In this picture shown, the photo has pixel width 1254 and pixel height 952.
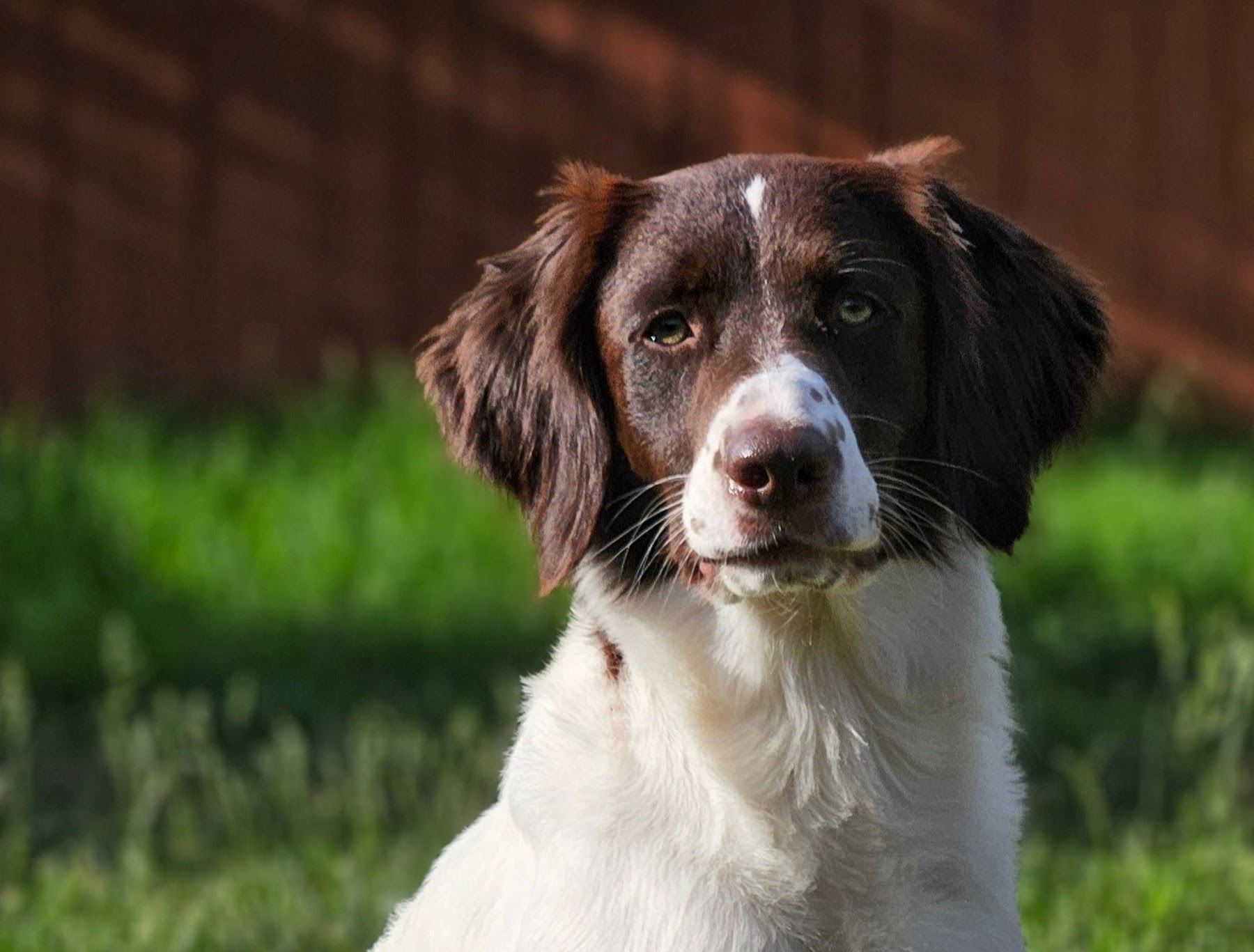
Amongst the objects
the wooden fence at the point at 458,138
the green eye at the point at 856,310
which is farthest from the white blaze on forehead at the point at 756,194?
the wooden fence at the point at 458,138

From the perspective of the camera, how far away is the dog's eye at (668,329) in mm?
2980

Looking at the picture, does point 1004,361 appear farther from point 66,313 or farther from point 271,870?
point 66,313

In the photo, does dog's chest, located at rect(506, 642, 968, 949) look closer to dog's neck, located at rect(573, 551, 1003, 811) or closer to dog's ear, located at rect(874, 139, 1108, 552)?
dog's neck, located at rect(573, 551, 1003, 811)

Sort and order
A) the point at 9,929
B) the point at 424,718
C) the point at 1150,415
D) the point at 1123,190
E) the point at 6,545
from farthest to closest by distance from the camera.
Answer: the point at 1123,190 < the point at 1150,415 < the point at 6,545 < the point at 424,718 < the point at 9,929

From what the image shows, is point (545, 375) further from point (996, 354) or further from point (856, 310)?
point (996, 354)

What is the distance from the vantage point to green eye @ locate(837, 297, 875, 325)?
116 inches

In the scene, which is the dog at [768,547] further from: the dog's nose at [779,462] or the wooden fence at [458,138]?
the wooden fence at [458,138]

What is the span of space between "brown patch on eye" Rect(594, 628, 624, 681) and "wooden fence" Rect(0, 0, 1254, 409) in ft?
18.4

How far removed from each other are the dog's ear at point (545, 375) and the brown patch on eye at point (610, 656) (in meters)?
0.11

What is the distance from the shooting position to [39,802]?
5.33m

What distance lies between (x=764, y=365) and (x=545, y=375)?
43 centimetres

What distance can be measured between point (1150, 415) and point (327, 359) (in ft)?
11.0

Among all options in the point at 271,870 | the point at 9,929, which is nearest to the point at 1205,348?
the point at 271,870

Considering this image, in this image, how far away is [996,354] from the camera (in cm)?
307
